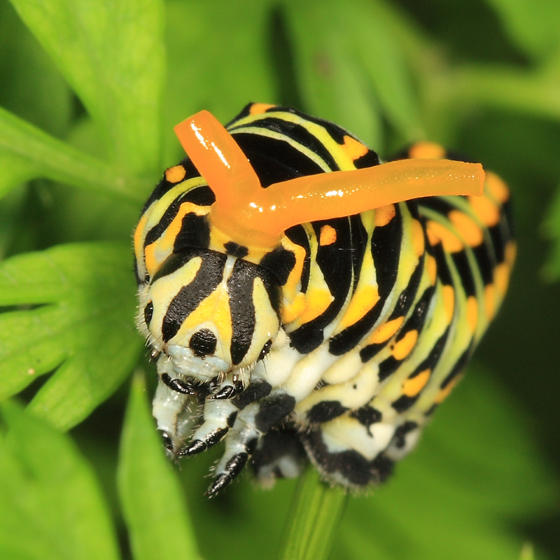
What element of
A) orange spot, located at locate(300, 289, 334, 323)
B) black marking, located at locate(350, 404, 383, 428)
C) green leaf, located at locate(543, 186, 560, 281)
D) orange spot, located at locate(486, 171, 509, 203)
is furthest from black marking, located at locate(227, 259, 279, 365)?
green leaf, located at locate(543, 186, 560, 281)

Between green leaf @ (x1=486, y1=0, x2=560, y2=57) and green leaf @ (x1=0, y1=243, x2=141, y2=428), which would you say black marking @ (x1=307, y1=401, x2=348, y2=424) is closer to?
green leaf @ (x1=0, y1=243, x2=141, y2=428)

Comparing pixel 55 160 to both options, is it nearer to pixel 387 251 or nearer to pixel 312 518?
pixel 387 251

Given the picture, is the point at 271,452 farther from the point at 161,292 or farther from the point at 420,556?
the point at 420,556

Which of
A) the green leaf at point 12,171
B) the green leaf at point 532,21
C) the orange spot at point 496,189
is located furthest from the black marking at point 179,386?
the green leaf at point 532,21

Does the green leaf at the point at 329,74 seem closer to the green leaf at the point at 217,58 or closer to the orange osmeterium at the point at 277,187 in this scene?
the green leaf at the point at 217,58

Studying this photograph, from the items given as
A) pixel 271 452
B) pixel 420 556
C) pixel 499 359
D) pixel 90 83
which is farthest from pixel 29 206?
pixel 499 359

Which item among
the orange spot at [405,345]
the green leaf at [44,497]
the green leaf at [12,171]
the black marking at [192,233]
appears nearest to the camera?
the green leaf at [44,497]
